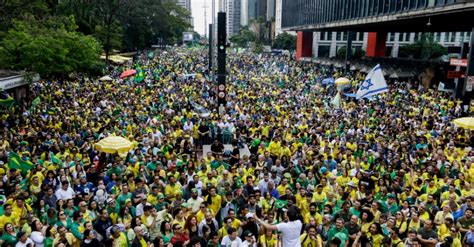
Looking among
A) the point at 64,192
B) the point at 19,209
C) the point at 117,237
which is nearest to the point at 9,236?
the point at 19,209

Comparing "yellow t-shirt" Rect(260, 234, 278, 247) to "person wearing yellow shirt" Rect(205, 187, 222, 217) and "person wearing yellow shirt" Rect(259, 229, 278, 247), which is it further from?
"person wearing yellow shirt" Rect(205, 187, 222, 217)

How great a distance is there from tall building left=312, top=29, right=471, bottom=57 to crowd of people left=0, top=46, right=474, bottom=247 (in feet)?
167

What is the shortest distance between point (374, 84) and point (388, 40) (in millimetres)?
58741

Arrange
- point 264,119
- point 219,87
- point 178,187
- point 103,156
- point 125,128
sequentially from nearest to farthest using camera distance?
point 178,187 < point 103,156 < point 125,128 < point 264,119 < point 219,87

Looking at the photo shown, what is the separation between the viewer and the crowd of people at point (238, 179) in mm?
7430

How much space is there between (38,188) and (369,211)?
7051 millimetres

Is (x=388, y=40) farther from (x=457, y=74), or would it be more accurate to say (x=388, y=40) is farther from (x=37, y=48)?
(x=37, y=48)

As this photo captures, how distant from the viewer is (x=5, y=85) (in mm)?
18219

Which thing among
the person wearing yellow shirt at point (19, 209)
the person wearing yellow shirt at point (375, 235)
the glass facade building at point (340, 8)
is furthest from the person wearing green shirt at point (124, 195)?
the glass facade building at point (340, 8)

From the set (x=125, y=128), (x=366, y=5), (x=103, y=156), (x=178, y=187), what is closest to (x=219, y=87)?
(x=125, y=128)

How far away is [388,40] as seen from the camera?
2864 inches

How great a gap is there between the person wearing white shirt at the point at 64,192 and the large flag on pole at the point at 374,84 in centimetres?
1347

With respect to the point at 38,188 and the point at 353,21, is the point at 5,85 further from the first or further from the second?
the point at 353,21

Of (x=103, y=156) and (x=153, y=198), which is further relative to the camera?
(x=103, y=156)
